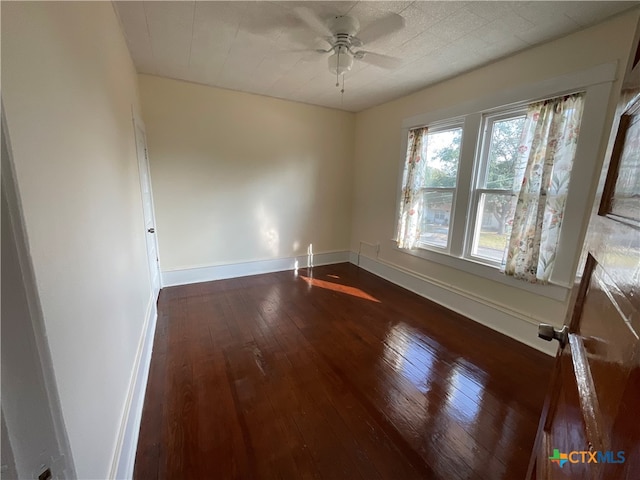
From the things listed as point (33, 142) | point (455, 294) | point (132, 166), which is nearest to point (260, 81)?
point (132, 166)

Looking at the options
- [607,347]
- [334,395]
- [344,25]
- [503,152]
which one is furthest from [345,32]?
[334,395]

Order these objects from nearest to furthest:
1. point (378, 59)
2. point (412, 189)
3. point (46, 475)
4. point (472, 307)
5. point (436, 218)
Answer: point (46, 475) < point (378, 59) < point (472, 307) < point (436, 218) < point (412, 189)

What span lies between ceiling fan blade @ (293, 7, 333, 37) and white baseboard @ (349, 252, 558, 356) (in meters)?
2.74

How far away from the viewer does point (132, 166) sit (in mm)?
2195

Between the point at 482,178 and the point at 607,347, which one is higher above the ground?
the point at 482,178

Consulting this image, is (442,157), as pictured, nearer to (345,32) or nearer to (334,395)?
(345,32)

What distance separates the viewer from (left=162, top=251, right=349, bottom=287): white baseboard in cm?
358

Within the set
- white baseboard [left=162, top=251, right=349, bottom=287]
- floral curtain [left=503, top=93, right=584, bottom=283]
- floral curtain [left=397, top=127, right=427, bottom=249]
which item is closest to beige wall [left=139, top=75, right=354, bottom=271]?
white baseboard [left=162, top=251, right=349, bottom=287]

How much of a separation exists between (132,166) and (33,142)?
1731mm

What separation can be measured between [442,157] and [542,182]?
1.15m

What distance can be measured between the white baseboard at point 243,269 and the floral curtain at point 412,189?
1475mm

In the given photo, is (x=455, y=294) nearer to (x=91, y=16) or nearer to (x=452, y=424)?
(x=452, y=424)

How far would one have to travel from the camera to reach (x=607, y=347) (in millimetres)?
490

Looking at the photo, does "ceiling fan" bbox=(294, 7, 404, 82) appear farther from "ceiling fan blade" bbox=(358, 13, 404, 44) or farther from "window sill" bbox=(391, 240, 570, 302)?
"window sill" bbox=(391, 240, 570, 302)
